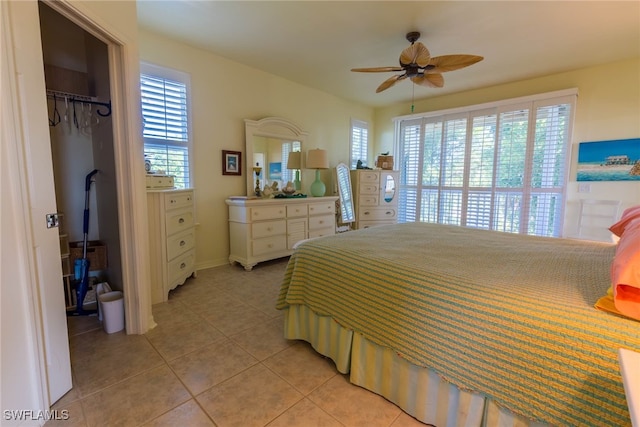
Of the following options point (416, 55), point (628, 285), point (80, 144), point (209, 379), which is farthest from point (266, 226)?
point (628, 285)

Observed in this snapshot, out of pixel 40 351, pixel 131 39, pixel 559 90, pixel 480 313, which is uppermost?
pixel 559 90

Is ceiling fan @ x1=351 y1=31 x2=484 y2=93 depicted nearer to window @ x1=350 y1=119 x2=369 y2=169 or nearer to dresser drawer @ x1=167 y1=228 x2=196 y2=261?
dresser drawer @ x1=167 y1=228 x2=196 y2=261

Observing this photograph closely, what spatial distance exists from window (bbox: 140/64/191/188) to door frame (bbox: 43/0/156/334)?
3.49 feet

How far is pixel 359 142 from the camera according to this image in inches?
217

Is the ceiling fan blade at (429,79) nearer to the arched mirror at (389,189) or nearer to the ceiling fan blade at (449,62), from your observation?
the ceiling fan blade at (449,62)

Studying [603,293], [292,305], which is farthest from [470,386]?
[292,305]

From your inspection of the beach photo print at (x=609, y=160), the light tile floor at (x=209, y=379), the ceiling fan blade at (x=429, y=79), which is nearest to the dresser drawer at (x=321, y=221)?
the light tile floor at (x=209, y=379)

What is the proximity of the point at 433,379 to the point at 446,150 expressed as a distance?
427cm

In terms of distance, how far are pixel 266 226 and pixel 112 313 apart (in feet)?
5.94

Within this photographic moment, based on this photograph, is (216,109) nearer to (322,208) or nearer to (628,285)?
(322,208)

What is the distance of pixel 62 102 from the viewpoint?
229cm

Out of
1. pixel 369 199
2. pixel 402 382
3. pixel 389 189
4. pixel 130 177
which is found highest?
pixel 130 177

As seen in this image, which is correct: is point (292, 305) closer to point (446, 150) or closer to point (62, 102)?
point (62, 102)

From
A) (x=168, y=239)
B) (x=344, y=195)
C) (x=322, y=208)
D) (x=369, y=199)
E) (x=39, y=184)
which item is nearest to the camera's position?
(x=39, y=184)
